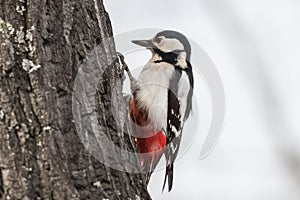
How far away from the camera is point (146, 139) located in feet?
7.32

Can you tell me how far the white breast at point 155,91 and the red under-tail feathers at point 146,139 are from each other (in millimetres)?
29

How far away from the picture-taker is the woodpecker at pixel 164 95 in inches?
91.8

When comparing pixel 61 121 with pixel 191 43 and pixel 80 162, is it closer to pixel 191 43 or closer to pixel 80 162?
pixel 80 162

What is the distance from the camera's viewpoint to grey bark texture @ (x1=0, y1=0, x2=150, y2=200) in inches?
47.4

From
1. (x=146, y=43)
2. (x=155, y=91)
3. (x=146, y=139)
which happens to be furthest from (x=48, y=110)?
(x=146, y=43)

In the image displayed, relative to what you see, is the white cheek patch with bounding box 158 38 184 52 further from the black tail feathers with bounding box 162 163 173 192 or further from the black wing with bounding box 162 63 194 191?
the black tail feathers with bounding box 162 163 173 192

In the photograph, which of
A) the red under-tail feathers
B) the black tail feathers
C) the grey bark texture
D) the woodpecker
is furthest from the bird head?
the grey bark texture

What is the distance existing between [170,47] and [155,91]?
221 millimetres

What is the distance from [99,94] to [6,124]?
28cm

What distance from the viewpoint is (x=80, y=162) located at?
4.17 ft

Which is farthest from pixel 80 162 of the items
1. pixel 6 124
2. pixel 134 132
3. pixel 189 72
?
pixel 189 72

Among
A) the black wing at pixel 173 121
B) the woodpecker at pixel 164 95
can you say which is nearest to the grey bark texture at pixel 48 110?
the woodpecker at pixel 164 95

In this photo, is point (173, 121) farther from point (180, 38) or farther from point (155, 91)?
point (180, 38)

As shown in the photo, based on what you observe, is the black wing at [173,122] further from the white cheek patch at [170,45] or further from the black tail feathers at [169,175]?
the white cheek patch at [170,45]
